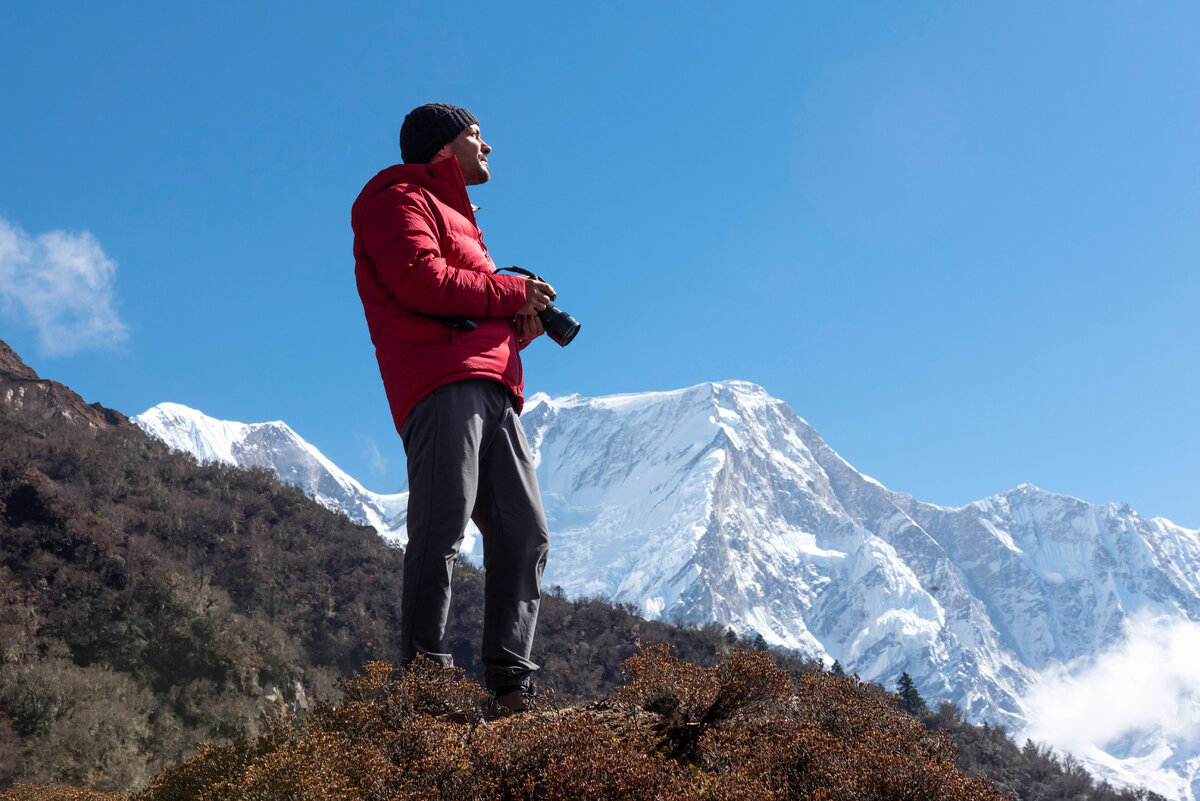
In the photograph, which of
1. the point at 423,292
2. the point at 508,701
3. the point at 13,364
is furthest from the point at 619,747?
the point at 13,364

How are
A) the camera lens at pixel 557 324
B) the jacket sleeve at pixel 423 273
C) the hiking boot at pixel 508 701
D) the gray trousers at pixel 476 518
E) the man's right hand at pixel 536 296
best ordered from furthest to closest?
the camera lens at pixel 557 324 < the man's right hand at pixel 536 296 < the jacket sleeve at pixel 423 273 < the gray trousers at pixel 476 518 < the hiking boot at pixel 508 701

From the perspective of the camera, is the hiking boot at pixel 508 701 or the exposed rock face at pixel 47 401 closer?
the hiking boot at pixel 508 701

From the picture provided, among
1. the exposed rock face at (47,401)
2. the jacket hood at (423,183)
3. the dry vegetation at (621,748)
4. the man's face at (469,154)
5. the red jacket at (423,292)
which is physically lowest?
the dry vegetation at (621,748)

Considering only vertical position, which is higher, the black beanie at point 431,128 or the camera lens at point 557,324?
the black beanie at point 431,128

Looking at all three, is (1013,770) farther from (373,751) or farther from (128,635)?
(373,751)

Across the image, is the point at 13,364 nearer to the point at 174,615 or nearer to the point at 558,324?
the point at 174,615

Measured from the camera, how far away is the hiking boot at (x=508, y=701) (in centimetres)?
259

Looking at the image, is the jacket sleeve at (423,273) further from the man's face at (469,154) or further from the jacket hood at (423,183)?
the man's face at (469,154)

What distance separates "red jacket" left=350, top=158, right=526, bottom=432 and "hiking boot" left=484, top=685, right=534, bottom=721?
94cm

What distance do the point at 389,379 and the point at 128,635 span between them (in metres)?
13.8

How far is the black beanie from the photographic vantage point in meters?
3.45

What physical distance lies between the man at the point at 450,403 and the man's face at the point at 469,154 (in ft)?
0.75

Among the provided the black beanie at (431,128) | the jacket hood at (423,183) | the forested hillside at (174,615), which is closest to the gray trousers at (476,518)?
the jacket hood at (423,183)

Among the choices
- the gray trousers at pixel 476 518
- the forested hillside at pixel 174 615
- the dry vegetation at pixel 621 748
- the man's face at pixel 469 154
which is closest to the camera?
the dry vegetation at pixel 621 748
